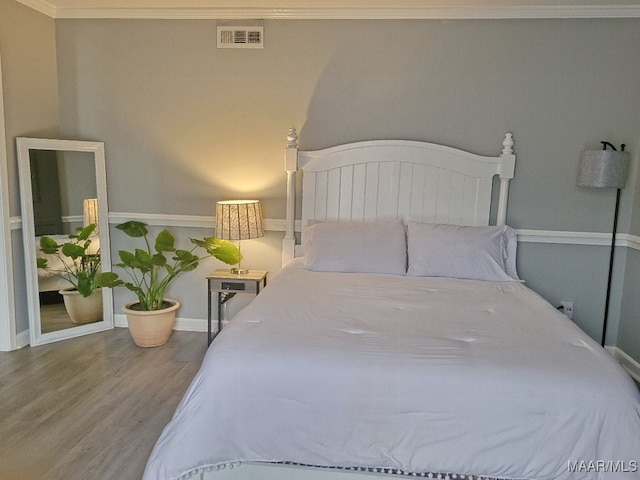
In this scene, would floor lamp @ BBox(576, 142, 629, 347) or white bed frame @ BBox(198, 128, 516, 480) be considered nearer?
floor lamp @ BBox(576, 142, 629, 347)

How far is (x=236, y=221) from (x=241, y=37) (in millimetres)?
1360

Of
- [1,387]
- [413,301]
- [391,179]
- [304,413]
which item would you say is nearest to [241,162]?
[391,179]

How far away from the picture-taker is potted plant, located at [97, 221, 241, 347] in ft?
10.9

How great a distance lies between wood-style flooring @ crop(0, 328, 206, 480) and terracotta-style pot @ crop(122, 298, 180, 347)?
7 cm

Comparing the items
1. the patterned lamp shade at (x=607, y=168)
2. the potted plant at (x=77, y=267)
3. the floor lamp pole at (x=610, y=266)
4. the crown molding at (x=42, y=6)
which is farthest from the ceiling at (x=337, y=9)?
the potted plant at (x=77, y=267)

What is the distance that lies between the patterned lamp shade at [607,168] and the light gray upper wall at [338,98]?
10.8 inches

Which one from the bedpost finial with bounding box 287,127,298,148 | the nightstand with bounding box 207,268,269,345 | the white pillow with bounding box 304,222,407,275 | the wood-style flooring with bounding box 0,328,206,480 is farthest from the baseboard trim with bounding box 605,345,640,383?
the wood-style flooring with bounding box 0,328,206,480

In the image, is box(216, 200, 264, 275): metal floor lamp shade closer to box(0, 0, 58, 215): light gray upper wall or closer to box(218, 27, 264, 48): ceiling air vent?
box(218, 27, 264, 48): ceiling air vent

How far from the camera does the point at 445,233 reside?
10.2 ft

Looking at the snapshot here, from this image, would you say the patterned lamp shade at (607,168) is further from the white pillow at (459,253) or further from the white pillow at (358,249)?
the white pillow at (358,249)

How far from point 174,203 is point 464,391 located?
280 cm

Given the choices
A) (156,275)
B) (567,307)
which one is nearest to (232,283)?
(156,275)

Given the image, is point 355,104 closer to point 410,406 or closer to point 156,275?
point 156,275

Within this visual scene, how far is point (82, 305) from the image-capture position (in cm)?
368
